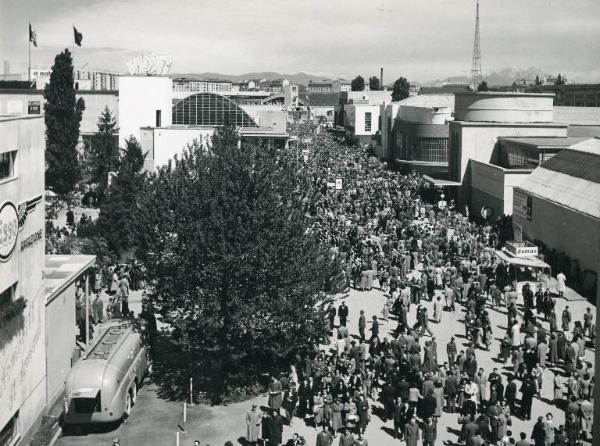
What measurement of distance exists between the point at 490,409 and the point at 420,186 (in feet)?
138

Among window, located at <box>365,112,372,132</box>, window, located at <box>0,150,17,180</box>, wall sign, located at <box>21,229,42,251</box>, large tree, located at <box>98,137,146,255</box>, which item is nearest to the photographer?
window, located at <box>0,150,17,180</box>

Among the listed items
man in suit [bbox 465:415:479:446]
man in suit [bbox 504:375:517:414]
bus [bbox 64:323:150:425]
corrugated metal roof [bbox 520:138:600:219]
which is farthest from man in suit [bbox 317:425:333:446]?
corrugated metal roof [bbox 520:138:600:219]

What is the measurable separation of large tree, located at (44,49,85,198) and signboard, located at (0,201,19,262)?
3876 centimetres

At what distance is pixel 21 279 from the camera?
18.4m

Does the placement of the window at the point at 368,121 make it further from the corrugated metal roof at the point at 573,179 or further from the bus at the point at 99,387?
the bus at the point at 99,387

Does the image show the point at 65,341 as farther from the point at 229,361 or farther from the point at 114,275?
the point at 114,275

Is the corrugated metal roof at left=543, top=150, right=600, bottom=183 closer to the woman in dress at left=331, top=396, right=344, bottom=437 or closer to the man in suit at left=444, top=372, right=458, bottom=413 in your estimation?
the man in suit at left=444, top=372, right=458, bottom=413

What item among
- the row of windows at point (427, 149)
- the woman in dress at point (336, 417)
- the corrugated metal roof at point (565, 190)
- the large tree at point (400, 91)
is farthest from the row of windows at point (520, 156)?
the large tree at point (400, 91)

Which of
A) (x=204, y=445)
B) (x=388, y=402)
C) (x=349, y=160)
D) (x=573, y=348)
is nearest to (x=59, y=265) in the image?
(x=204, y=445)

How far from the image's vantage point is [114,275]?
3256 centimetres

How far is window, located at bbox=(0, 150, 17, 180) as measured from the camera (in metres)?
17.8

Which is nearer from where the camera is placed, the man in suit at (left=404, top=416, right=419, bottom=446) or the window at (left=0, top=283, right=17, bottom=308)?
the man in suit at (left=404, top=416, right=419, bottom=446)

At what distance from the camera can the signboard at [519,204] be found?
41931 millimetres

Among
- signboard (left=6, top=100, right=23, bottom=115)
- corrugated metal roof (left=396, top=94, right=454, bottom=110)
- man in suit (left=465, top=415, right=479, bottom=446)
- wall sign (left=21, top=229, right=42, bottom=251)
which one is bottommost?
man in suit (left=465, top=415, right=479, bottom=446)
